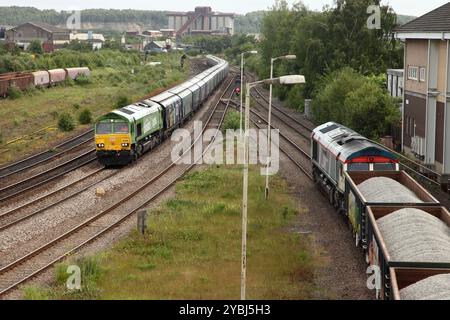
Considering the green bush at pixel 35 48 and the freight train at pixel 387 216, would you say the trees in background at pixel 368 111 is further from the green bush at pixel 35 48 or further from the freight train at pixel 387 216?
the green bush at pixel 35 48

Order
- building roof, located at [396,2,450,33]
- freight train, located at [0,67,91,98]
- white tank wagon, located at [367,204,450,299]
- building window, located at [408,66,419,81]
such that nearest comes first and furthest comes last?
white tank wagon, located at [367,204,450,299] → building roof, located at [396,2,450,33] → building window, located at [408,66,419,81] → freight train, located at [0,67,91,98]

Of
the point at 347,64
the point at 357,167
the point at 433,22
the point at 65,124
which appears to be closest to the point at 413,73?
the point at 433,22

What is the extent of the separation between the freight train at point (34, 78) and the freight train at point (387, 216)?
4997 cm

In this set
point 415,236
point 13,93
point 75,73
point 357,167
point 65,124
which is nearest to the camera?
point 415,236

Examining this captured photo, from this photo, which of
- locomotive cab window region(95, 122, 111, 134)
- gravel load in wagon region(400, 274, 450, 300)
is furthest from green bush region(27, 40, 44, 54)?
gravel load in wagon region(400, 274, 450, 300)

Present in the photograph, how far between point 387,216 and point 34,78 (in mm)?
69231

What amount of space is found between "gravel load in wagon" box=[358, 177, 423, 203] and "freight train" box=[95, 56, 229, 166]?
55.6 feet

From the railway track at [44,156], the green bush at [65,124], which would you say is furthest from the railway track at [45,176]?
the green bush at [65,124]

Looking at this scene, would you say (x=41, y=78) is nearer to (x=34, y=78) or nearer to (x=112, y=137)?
(x=34, y=78)

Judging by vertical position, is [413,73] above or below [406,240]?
above

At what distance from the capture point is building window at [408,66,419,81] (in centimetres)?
4121

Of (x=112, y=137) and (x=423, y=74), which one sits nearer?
(x=112, y=137)

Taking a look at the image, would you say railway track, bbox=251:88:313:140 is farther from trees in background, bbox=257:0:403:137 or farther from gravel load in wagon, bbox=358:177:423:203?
gravel load in wagon, bbox=358:177:423:203

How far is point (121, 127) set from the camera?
39.0 m
